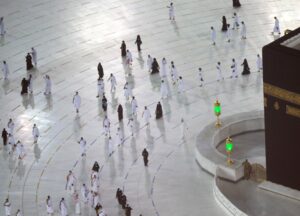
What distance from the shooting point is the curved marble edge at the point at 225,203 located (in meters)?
36.9

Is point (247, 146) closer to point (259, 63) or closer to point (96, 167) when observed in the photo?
point (96, 167)

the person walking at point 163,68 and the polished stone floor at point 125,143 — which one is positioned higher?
the person walking at point 163,68

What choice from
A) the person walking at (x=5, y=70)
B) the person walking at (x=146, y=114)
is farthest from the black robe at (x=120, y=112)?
the person walking at (x=5, y=70)

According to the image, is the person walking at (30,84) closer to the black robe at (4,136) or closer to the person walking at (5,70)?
the person walking at (5,70)

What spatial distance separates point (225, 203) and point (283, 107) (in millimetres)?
4551

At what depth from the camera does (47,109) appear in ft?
153

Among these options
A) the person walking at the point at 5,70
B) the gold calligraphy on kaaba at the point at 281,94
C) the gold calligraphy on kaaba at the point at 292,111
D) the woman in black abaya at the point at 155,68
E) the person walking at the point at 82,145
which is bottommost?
the person walking at the point at 82,145

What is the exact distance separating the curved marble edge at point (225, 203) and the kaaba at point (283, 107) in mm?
1922

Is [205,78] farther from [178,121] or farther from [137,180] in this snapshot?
[137,180]

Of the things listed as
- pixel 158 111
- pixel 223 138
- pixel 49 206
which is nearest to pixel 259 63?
pixel 158 111

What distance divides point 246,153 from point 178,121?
4.37 meters

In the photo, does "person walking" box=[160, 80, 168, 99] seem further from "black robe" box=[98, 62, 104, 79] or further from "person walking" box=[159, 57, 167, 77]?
"black robe" box=[98, 62, 104, 79]

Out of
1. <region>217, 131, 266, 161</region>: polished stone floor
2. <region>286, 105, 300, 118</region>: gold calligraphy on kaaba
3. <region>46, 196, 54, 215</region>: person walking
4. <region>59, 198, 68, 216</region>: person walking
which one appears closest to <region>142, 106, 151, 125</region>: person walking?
<region>217, 131, 266, 161</region>: polished stone floor

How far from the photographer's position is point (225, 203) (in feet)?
123
